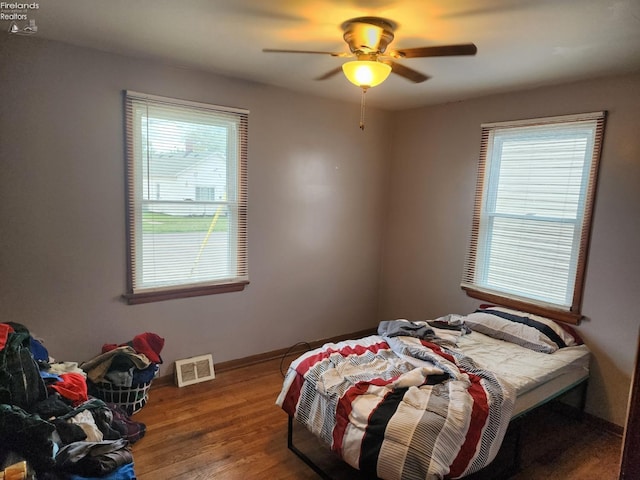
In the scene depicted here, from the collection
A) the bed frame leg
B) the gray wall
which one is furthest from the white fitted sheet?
the bed frame leg

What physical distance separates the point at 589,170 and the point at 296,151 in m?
2.37

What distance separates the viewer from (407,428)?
1.81 m

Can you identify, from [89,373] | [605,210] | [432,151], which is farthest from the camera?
[432,151]

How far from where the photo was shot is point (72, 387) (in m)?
2.24

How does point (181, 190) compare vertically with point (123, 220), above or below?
above

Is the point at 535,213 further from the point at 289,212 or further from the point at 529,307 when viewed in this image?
the point at 289,212

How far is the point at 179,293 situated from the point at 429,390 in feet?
6.79

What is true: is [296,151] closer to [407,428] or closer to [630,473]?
[407,428]

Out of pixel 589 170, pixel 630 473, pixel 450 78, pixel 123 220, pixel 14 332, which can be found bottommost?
pixel 14 332

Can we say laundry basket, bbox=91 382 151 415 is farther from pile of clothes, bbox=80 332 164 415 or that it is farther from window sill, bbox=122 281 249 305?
window sill, bbox=122 281 249 305

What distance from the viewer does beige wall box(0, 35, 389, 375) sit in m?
2.51

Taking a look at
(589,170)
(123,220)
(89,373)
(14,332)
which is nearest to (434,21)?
(589,170)

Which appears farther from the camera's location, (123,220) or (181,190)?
(181,190)

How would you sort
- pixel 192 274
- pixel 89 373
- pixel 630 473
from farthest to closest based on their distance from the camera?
pixel 192 274 → pixel 89 373 → pixel 630 473
